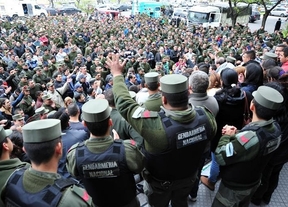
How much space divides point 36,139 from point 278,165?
7.82ft

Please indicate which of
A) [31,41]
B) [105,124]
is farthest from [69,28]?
[105,124]

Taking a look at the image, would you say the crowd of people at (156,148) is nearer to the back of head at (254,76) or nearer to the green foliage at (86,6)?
the back of head at (254,76)

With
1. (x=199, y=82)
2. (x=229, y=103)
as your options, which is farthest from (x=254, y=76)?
(x=199, y=82)

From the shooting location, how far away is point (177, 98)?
184 centimetres

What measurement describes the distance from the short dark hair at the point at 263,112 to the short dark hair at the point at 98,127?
1.23m

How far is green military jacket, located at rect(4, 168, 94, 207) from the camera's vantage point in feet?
4.66

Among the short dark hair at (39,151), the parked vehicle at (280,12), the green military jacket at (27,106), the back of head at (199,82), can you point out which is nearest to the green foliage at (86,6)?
the parked vehicle at (280,12)

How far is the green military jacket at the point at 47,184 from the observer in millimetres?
1420

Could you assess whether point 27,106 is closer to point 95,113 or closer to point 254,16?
point 95,113

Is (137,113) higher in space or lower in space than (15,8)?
higher

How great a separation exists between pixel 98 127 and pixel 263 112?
1.33m

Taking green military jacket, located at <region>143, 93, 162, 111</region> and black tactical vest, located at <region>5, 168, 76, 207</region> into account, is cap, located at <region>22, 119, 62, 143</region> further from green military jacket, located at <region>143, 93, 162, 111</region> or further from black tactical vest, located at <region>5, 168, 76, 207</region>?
green military jacket, located at <region>143, 93, 162, 111</region>

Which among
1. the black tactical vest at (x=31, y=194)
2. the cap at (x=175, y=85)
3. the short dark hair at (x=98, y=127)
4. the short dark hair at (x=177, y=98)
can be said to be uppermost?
the cap at (x=175, y=85)

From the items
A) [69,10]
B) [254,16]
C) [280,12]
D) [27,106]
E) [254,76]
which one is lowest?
[27,106]
